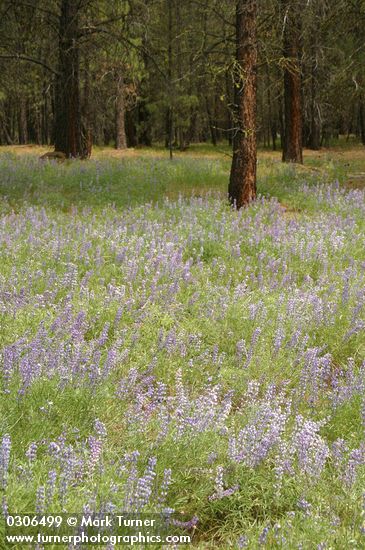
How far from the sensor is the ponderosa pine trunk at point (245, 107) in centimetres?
1075

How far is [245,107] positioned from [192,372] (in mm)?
7621

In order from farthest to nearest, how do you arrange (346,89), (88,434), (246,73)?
(346,89) → (246,73) → (88,434)

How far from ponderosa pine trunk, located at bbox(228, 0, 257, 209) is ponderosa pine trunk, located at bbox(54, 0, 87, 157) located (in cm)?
666

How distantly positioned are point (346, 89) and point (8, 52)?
11.8m

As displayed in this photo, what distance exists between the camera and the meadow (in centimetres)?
305

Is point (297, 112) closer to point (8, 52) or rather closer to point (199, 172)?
point (199, 172)

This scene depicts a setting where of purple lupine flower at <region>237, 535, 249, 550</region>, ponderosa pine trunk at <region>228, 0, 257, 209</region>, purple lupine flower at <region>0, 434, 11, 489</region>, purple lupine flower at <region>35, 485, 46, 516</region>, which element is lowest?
purple lupine flower at <region>237, 535, 249, 550</region>

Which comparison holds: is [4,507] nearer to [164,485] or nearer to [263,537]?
[164,485]

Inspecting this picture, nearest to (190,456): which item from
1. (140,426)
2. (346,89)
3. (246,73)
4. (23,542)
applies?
(140,426)

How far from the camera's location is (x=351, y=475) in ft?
10.6

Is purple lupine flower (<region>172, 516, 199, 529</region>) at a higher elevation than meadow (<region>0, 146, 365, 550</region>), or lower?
lower

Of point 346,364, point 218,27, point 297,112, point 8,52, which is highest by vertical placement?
point 218,27

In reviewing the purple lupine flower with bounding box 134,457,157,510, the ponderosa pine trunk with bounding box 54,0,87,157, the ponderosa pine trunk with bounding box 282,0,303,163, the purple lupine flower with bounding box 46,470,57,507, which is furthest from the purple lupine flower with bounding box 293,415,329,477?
the ponderosa pine trunk with bounding box 282,0,303,163

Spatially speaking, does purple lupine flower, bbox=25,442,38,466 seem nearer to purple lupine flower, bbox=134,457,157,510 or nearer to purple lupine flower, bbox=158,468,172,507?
purple lupine flower, bbox=134,457,157,510
